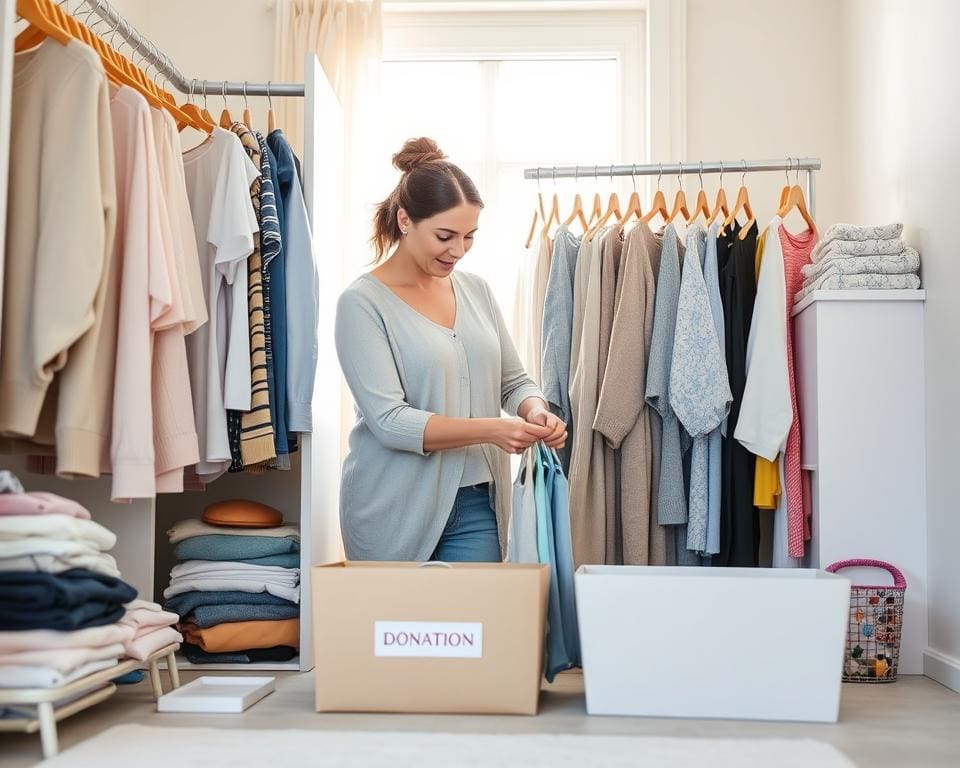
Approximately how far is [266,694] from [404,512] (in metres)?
0.49

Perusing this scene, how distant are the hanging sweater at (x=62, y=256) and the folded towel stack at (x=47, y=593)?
0.45 ft

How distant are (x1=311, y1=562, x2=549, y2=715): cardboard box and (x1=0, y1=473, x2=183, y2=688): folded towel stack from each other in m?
0.41

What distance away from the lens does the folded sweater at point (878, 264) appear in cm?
277

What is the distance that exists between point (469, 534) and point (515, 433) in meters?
0.33

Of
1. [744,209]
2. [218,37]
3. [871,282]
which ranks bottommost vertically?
[871,282]

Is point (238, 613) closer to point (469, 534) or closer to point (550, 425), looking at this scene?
point (469, 534)

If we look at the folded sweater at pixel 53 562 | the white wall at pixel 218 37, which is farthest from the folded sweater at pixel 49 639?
the white wall at pixel 218 37

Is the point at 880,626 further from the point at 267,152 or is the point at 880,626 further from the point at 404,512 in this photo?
the point at 267,152

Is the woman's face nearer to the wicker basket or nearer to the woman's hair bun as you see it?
the woman's hair bun

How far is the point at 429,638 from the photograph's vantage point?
2066mm

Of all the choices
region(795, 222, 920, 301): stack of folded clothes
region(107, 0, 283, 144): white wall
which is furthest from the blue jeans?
region(107, 0, 283, 144): white wall

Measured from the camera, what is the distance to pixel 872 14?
11.0ft

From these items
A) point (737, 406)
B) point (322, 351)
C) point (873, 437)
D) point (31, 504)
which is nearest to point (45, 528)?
point (31, 504)

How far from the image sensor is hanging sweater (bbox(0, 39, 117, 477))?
2.00 meters
